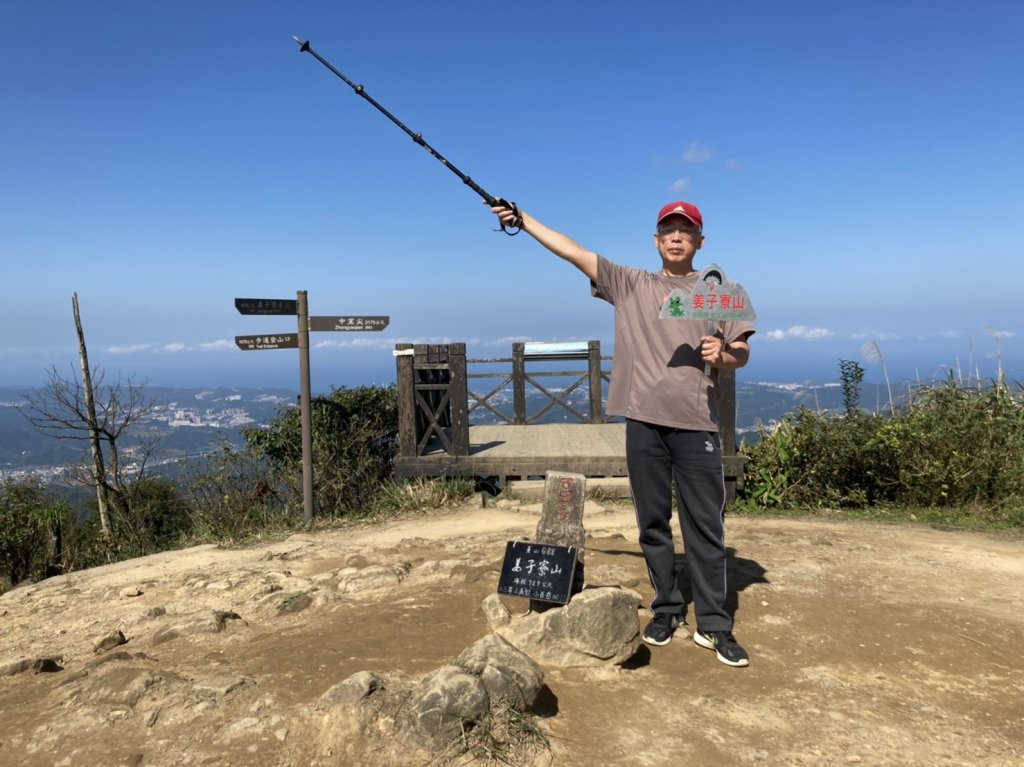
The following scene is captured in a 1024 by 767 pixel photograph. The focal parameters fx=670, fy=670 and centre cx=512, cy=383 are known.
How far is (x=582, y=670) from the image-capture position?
10.4 feet

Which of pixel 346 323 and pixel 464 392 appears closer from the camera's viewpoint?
pixel 346 323

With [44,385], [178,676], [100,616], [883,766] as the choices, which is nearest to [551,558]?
[883,766]

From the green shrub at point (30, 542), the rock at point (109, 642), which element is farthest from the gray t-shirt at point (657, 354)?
the green shrub at point (30, 542)

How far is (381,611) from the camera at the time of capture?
4.05 meters

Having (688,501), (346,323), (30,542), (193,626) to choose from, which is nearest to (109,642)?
(193,626)

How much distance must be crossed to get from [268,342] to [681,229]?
538cm

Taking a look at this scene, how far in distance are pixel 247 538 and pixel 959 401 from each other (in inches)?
323

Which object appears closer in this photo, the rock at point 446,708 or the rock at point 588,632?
the rock at point 446,708

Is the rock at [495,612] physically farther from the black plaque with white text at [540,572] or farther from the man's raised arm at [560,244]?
the man's raised arm at [560,244]

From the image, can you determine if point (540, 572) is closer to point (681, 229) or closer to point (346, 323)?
point (681, 229)

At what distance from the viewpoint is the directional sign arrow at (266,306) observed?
23.1 feet

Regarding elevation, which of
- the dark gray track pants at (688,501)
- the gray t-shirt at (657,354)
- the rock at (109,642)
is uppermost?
the gray t-shirt at (657,354)

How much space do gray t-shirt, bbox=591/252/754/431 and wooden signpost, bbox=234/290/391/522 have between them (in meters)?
4.80

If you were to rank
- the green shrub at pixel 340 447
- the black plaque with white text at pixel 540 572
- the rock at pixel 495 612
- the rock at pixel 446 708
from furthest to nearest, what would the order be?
1. the green shrub at pixel 340 447
2. the rock at pixel 495 612
3. the black plaque with white text at pixel 540 572
4. the rock at pixel 446 708
